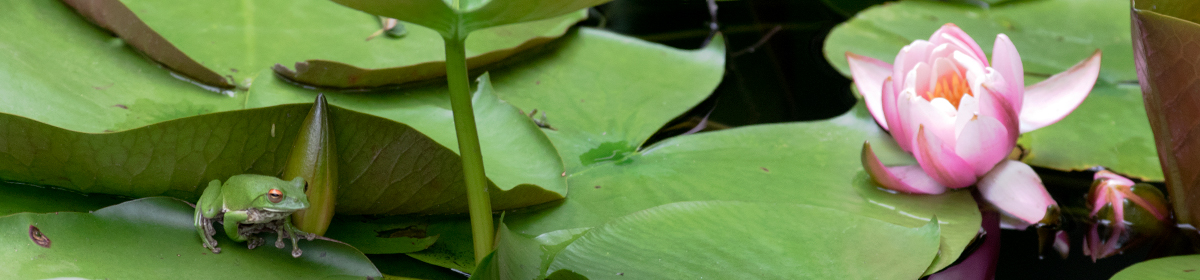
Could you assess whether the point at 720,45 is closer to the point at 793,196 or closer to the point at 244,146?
the point at 793,196

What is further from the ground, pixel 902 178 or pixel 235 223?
pixel 235 223

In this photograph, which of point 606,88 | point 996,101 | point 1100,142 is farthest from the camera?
point 606,88

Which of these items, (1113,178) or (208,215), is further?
(1113,178)

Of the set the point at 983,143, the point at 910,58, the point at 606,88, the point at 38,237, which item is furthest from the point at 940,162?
the point at 38,237

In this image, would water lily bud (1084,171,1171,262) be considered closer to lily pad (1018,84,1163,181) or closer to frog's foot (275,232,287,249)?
lily pad (1018,84,1163,181)

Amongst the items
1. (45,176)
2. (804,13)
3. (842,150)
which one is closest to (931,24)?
(804,13)

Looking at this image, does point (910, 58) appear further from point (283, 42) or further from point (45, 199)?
point (45, 199)

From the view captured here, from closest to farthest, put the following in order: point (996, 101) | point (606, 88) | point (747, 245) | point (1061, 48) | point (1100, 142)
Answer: point (747, 245)
point (996, 101)
point (1100, 142)
point (606, 88)
point (1061, 48)

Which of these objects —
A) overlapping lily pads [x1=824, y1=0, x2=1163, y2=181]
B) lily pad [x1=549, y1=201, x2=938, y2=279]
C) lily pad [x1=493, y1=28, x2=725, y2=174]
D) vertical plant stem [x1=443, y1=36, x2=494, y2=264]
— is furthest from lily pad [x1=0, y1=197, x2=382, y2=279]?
overlapping lily pads [x1=824, y1=0, x2=1163, y2=181]
